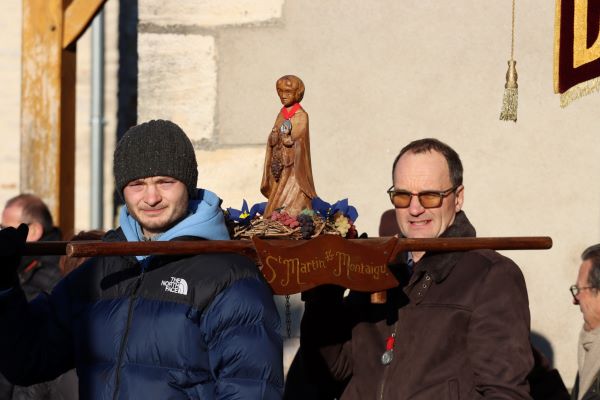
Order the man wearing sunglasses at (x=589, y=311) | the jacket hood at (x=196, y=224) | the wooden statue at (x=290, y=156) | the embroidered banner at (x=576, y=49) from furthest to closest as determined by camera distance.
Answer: the embroidered banner at (x=576, y=49) → the man wearing sunglasses at (x=589, y=311) → the wooden statue at (x=290, y=156) → the jacket hood at (x=196, y=224)

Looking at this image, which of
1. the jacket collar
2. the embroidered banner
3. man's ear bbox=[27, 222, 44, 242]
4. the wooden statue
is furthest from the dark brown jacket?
man's ear bbox=[27, 222, 44, 242]

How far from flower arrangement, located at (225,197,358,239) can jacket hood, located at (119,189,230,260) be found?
19 cm

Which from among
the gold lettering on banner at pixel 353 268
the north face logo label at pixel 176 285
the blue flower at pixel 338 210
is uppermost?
the blue flower at pixel 338 210

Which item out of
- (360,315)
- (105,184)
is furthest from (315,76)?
(105,184)

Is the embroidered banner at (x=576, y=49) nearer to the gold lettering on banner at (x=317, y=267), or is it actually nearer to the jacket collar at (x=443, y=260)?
the jacket collar at (x=443, y=260)

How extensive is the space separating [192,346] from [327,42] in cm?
344

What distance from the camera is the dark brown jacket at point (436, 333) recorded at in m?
3.60

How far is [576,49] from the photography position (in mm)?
5199

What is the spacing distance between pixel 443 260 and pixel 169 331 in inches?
36.3

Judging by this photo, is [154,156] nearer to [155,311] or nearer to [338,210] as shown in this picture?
[155,311]

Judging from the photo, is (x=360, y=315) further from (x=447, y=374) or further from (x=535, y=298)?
(x=535, y=298)

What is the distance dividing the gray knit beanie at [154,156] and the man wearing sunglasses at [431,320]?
25.9 inches

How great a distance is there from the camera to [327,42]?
6543mm

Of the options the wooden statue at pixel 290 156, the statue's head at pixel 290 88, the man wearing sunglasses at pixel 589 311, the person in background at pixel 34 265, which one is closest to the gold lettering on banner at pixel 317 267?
the wooden statue at pixel 290 156
